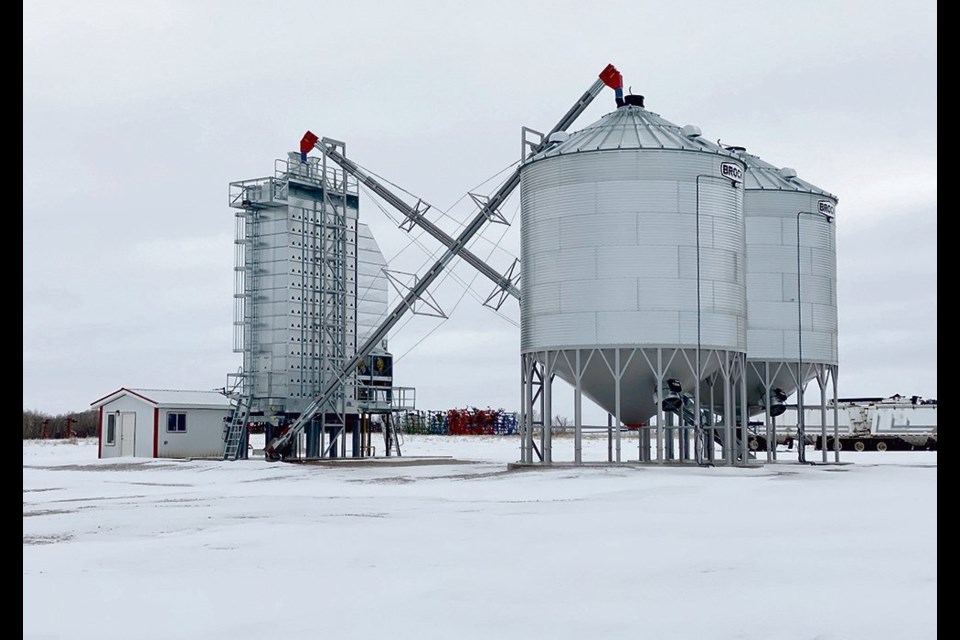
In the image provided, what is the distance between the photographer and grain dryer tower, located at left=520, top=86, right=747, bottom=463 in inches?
1367

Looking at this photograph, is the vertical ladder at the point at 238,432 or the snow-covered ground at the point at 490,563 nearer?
the snow-covered ground at the point at 490,563

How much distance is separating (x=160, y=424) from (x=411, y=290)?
14320mm

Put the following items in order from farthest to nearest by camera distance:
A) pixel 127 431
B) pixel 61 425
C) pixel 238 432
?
pixel 61 425, pixel 127 431, pixel 238 432

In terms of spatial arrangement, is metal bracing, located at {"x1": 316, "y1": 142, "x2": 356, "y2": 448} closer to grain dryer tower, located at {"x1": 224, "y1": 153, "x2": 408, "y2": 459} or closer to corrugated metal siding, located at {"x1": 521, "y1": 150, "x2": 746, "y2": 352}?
grain dryer tower, located at {"x1": 224, "y1": 153, "x2": 408, "y2": 459}

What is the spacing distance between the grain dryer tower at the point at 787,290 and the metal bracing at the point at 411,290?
279 inches

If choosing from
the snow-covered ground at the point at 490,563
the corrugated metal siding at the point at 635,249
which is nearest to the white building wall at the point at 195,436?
the corrugated metal siding at the point at 635,249

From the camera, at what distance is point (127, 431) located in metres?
52.0

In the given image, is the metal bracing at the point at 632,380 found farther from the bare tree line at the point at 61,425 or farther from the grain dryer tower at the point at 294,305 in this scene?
the bare tree line at the point at 61,425

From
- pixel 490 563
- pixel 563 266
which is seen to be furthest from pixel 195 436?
pixel 490 563

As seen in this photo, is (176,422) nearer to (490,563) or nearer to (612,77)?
(612,77)

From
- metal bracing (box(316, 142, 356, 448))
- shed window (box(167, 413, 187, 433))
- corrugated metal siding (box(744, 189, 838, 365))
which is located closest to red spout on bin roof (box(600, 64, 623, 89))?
corrugated metal siding (box(744, 189, 838, 365))

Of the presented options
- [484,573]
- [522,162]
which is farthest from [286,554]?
[522,162]

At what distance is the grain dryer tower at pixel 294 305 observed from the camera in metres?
48.4
